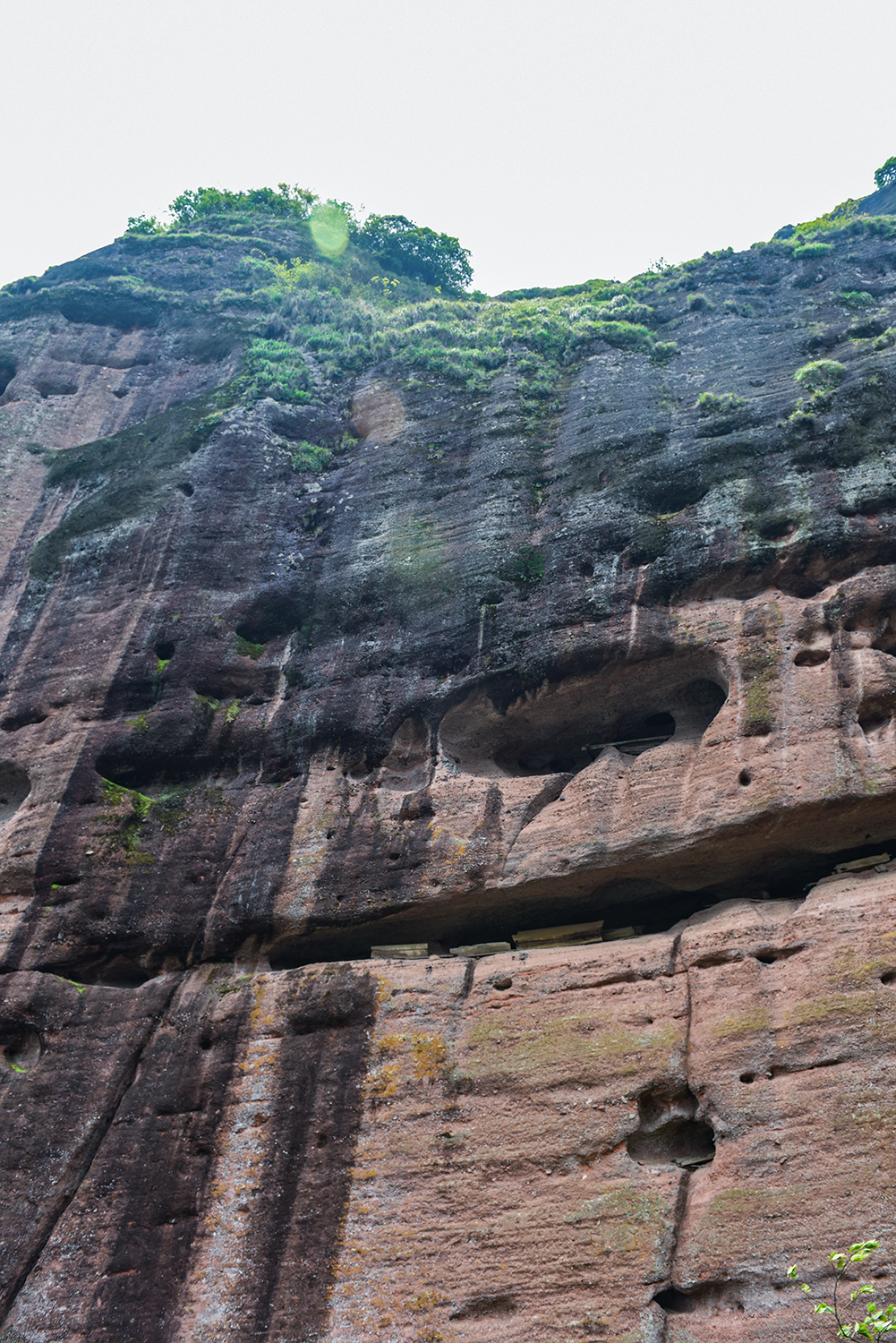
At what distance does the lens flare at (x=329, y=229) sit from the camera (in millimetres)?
32594

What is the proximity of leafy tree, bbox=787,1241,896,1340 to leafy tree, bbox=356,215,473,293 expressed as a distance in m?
32.1

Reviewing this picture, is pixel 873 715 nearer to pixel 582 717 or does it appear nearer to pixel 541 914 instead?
pixel 582 717

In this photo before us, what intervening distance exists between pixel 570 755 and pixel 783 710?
4.11 metres

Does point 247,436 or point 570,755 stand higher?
point 247,436

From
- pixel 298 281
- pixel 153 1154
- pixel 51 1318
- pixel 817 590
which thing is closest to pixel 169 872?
pixel 153 1154

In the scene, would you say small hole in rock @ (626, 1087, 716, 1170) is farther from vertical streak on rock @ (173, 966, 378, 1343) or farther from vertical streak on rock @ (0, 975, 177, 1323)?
vertical streak on rock @ (0, 975, 177, 1323)

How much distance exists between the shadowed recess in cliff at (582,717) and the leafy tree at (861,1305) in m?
6.93

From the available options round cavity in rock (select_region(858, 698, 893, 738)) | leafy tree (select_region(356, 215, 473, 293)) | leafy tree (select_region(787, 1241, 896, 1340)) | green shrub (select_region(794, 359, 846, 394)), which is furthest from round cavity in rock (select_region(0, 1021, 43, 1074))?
leafy tree (select_region(356, 215, 473, 293))

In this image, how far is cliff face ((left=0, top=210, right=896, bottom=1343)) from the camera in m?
10.2

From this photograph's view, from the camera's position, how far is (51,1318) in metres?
10.8

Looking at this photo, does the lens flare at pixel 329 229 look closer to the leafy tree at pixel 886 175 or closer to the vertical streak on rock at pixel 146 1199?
the leafy tree at pixel 886 175

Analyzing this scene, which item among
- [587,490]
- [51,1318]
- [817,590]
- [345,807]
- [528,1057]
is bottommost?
[51,1318]

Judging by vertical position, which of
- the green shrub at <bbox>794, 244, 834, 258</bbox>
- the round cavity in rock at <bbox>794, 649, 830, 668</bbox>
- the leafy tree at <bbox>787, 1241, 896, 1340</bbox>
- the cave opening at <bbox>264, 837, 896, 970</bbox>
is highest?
the green shrub at <bbox>794, 244, 834, 258</bbox>

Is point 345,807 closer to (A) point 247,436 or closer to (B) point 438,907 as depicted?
(B) point 438,907
